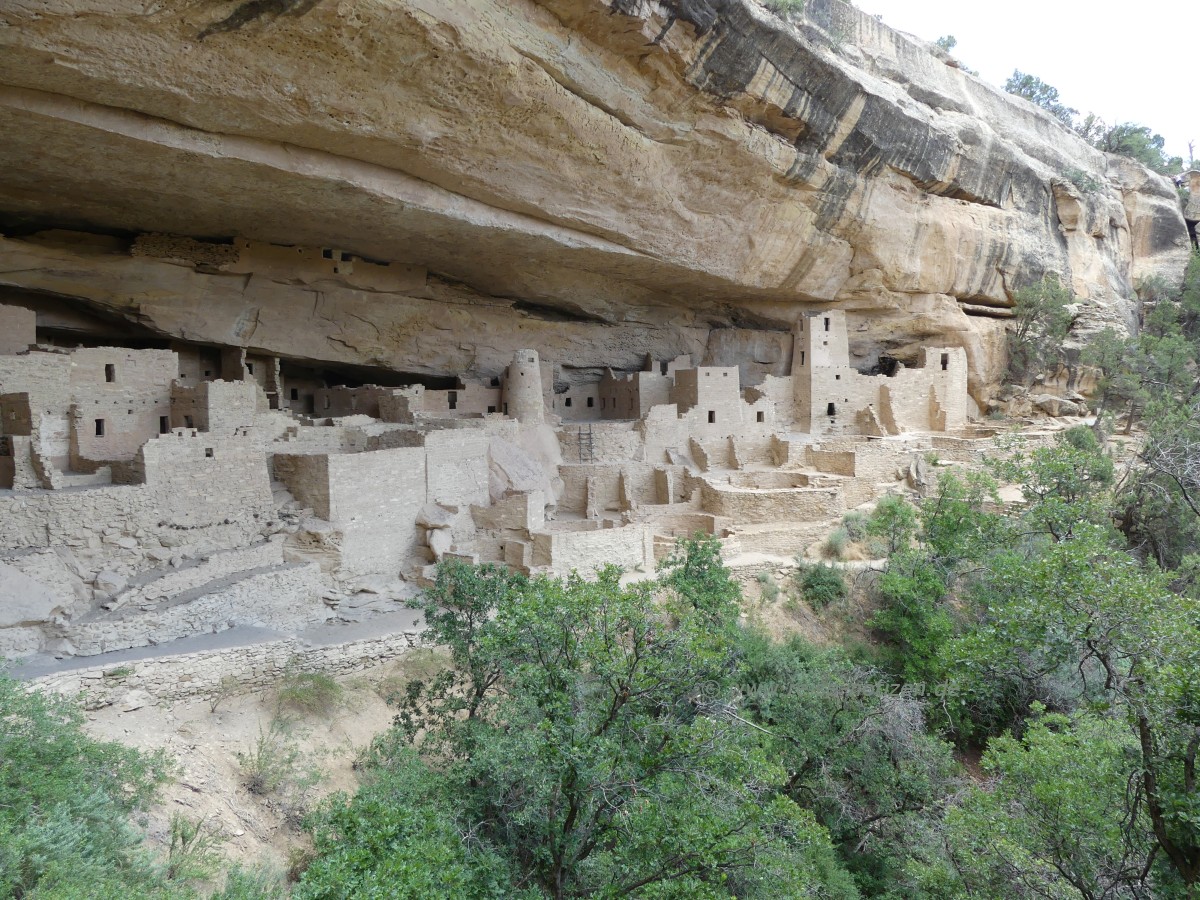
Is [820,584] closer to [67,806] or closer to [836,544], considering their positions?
[836,544]

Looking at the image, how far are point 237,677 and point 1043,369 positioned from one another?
834 inches

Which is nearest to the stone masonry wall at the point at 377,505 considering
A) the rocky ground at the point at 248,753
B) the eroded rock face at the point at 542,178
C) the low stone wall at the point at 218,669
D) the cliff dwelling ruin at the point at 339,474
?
the cliff dwelling ruin at the point at 339,474

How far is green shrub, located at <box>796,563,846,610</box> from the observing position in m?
12.9

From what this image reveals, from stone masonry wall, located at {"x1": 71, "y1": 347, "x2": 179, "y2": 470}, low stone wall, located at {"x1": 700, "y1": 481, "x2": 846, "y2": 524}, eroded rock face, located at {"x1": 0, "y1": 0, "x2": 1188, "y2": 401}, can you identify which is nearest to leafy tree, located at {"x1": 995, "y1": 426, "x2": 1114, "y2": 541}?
low stone wall, located at {"x1": 700, "y1": 481, "x2": 846, "y2": 524}

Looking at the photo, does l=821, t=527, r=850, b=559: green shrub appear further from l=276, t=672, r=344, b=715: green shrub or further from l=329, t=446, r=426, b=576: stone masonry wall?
l=276, t=672, r=344, b=715: green shrub

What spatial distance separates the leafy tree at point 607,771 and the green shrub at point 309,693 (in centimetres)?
181

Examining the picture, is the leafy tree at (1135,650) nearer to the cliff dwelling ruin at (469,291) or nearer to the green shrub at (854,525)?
the cliff dwelling ruin at (469,291)

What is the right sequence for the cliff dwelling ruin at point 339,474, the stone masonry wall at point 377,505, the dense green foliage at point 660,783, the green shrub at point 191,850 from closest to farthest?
the dense green foliage at point 660,783 → the green shrub at point 191,850 → the cliff dwelling ruin at point 339,474 → the stone masonry wall at point 377,505

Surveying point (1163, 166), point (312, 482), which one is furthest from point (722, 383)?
point (1163, 166)

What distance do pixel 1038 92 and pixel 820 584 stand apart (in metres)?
30.4

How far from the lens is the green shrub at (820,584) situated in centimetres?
1294

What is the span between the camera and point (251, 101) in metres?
9.29

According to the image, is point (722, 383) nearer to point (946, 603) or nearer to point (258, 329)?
point (946, 603)

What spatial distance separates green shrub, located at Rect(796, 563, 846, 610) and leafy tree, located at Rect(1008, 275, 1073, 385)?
11789 mm
